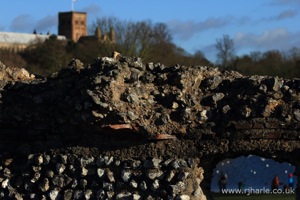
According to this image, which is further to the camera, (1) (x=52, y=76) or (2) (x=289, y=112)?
(1) (x=52, y=76)

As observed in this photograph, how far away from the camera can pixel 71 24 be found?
525 feet

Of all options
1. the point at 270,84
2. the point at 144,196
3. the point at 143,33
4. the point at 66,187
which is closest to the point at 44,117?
the point at 66,187

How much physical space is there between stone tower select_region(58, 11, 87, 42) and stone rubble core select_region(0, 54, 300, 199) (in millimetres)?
144671

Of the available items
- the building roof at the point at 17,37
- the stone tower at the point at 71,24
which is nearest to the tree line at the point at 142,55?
the building roof at the point at 17,37

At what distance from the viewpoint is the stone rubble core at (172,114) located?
36.6 ft

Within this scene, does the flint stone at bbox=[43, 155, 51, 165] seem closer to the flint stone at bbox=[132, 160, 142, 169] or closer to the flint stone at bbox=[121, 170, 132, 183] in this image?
the flint stone at bbox=[121, 170, 132, 183]

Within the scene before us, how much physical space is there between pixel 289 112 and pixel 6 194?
4.26m

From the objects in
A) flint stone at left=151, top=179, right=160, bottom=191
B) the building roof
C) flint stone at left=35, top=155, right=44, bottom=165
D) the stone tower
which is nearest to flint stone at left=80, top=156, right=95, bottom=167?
flint stone at left=35, top=155, right=44, bottom=165

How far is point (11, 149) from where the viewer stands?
1234 cm

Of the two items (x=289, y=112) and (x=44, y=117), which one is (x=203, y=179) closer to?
(x=289, y=112)

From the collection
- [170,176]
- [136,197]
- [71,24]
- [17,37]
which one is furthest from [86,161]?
[71,24]

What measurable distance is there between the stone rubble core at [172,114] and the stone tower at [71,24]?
5696 inches

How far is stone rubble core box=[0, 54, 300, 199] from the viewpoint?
1115cm

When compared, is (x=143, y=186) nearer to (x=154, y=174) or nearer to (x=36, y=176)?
(x=154, y=174)
